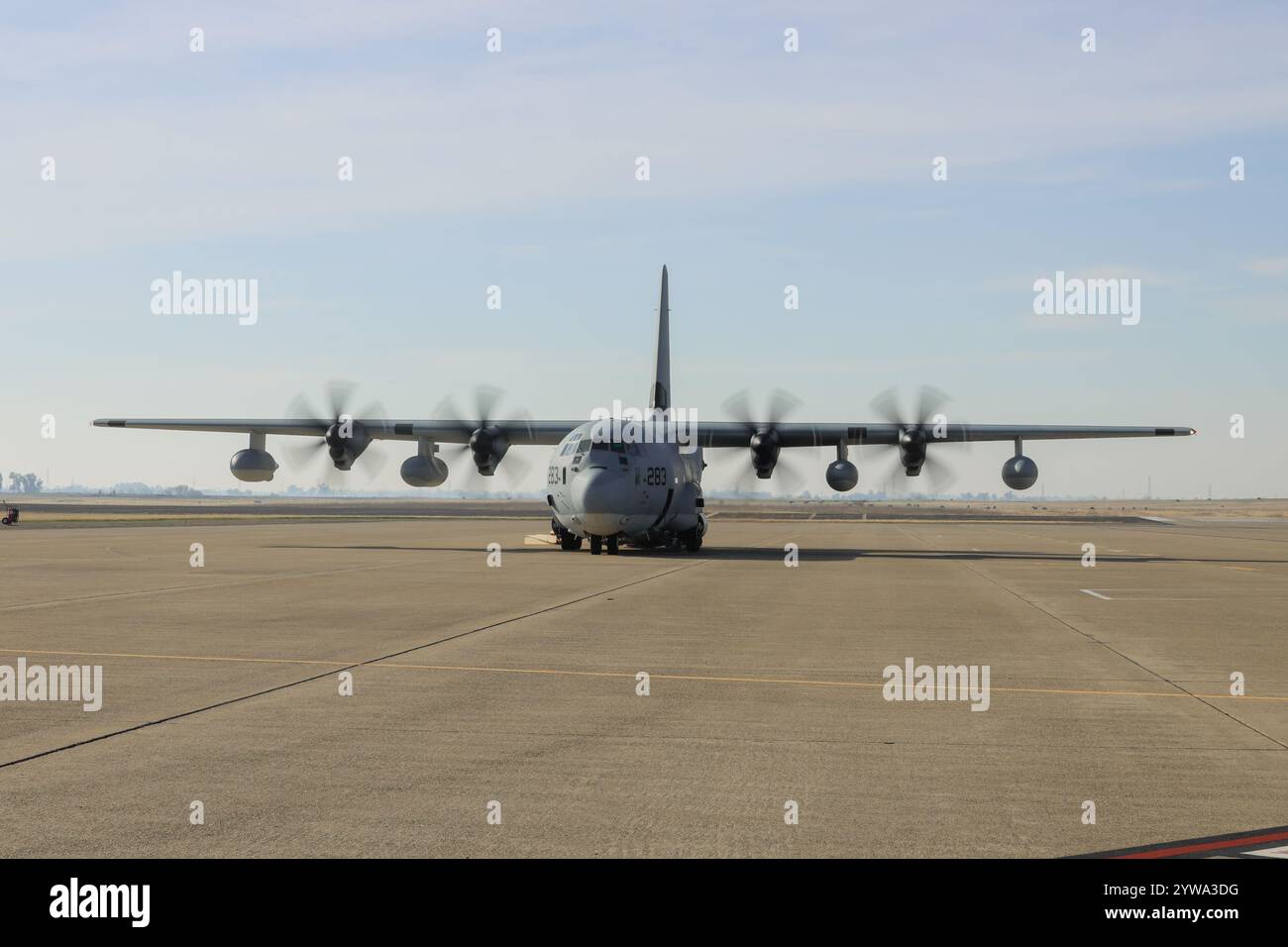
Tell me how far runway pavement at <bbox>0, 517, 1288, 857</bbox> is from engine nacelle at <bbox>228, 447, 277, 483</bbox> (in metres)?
20.4

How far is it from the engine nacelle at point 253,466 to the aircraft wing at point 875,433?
16307 mm

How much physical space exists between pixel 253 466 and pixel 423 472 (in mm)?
6310

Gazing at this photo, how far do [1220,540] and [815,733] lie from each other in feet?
174

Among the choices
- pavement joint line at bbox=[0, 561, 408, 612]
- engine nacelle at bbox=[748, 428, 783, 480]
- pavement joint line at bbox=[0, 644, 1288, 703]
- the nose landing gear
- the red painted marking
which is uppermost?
engine nacelle at bbox=[748, 428, 783, 480]

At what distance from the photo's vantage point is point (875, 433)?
4497 centimetres

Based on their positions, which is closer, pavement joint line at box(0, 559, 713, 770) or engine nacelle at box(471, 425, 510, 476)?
pavement joint line at box(0, 559, 713, 770)

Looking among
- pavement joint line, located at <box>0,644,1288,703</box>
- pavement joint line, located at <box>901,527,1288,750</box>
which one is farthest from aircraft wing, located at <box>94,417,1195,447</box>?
pavement joint line, located at <box>0,644,1288,703</box>

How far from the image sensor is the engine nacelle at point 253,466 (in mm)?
43438

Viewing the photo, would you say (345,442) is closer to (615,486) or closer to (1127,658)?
(615,486)

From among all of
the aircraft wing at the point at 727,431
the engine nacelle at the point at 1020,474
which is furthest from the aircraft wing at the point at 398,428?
the engine nacelle at the point at 1020,474

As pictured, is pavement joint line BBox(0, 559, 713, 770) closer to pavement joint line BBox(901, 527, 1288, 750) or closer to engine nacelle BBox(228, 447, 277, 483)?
pavement joint line BBox(901, 527, 1288, 750)

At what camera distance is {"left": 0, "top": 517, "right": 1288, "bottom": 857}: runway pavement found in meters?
6.60

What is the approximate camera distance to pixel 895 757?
28.4 feet
